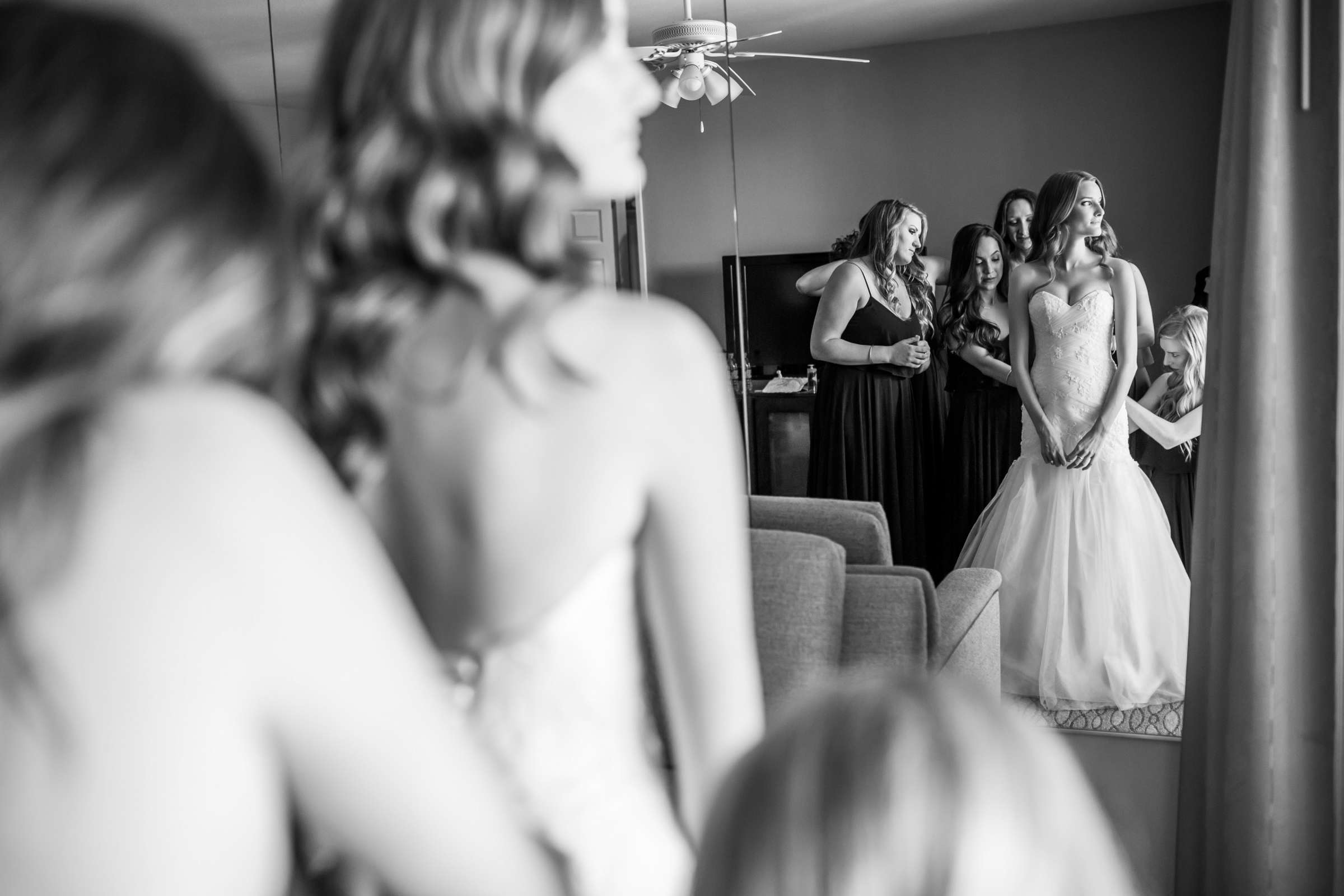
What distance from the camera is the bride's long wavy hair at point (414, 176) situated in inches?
30.1

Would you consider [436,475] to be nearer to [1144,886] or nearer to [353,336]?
[353,336]

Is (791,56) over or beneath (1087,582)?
over

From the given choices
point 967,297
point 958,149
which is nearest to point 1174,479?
point 967,297

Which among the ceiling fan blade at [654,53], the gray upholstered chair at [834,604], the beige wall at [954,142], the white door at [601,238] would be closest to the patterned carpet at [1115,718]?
the gray upholstered chair at [834,604]

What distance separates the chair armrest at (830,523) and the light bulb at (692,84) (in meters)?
1.07

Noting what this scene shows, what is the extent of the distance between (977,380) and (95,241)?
2.50 meters

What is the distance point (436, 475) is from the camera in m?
0.80

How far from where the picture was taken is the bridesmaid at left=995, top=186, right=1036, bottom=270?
8.85 ft

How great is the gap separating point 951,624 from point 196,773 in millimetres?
2407

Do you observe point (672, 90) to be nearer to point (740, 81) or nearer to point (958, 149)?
point (740, 81)

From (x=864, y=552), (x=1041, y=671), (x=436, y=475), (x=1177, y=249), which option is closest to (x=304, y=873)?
(x=436, y=475)

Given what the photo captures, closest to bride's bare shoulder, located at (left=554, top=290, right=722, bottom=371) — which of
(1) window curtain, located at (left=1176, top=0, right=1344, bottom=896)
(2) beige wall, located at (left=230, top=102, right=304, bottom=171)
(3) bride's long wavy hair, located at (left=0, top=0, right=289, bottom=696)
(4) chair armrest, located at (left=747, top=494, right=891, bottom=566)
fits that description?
(3) bride's long wavy hair, located at (left=0, top=0, right=289, bottom=696)

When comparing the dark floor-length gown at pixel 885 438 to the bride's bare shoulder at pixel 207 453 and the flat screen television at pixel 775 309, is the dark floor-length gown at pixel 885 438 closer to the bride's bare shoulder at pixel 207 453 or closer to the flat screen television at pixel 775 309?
the flat screen television at pixel 775 309

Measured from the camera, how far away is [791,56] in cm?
293
